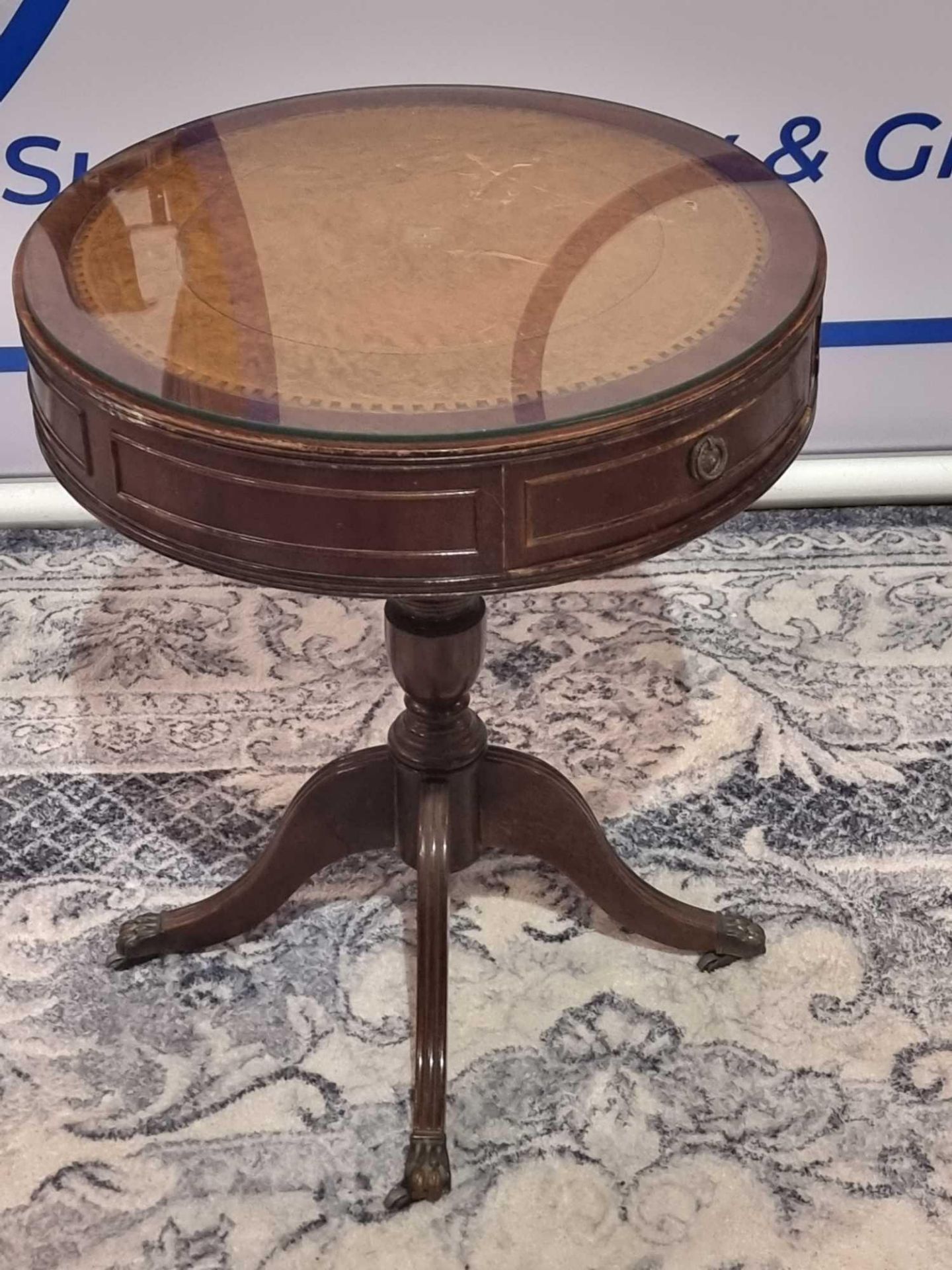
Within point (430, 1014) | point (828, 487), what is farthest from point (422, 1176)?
point (828, 487)

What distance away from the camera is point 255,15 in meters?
2.02

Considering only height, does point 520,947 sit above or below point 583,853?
below

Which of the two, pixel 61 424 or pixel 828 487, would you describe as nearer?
pixel 61 424

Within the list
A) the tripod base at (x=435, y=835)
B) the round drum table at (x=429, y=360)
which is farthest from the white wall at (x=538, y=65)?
the tripod base at (x=435, y=835)

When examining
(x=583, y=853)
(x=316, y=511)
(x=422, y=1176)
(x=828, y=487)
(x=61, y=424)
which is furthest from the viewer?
(x=828, y=487)

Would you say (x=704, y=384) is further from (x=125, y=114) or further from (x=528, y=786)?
(x=125, y=114)

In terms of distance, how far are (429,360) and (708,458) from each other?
0.70 ft

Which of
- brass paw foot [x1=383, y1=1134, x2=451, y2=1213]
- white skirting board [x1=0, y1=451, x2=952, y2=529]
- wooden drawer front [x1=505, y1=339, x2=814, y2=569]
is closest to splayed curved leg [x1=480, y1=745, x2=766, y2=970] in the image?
brass paw foot [x1=383, y1=1134, x2=451, y2=1213]

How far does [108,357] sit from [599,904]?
82 cm

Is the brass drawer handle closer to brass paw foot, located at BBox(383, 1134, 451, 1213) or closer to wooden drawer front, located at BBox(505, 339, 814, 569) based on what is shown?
wooden drawer front, located at BBox(505, 339, 814, 569)

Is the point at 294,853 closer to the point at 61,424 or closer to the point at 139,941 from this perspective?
the point at 139,941

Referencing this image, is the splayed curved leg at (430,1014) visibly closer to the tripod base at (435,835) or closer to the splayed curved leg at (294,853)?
the tripod base at (435,835)

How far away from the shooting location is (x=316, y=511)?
1.09 m

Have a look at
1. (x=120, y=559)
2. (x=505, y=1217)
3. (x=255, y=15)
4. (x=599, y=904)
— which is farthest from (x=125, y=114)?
(x=505, y=1217)
